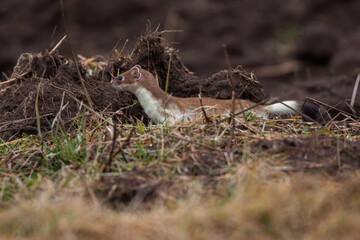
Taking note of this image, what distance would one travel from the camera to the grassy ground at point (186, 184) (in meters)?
2.56

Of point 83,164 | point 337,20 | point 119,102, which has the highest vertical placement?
point 337,20

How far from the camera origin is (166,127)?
3955 millimetres

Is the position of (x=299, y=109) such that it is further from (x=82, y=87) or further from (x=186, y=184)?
(x=82, y=87)

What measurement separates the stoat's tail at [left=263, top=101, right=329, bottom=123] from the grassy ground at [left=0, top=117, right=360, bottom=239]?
0.75 feet

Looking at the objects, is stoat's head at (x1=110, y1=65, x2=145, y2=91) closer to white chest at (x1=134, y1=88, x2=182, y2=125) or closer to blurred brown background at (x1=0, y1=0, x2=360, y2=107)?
white chest at (x1=134, y1=88, x2=182, y2=125)

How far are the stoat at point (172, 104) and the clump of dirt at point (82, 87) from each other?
17cm

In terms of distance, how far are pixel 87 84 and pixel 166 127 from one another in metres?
1.38

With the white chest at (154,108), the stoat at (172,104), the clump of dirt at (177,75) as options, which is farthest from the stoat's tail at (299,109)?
the white chest at (154,108)

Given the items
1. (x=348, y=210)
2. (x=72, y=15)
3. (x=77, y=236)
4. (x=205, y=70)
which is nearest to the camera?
(x=77, y=236)

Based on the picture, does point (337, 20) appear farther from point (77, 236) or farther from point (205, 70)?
point (77, 236)

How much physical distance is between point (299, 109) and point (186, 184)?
1720mm

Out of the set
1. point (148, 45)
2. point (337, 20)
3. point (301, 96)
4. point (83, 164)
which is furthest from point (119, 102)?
point (337, 20)

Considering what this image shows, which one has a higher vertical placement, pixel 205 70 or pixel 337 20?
pixel 337 20

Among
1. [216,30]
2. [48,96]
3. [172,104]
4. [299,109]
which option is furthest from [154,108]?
[216,30]
